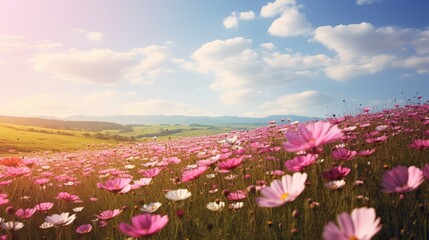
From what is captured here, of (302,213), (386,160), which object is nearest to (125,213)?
(302,213)

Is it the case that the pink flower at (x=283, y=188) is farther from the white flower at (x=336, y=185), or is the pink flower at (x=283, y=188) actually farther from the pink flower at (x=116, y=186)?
the pink flower at (x=116, y=186)

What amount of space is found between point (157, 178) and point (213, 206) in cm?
335

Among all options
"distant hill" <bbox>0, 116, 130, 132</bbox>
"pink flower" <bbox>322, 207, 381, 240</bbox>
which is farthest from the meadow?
"distant hill" <bbox>0, 116, 130, 132</bbox>

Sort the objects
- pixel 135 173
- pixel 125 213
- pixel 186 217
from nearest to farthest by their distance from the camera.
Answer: pixel 186 217
pixel 125 213
pixel 135 173

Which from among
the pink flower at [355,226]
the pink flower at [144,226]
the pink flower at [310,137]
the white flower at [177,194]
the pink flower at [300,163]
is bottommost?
the white flower at [177,194]

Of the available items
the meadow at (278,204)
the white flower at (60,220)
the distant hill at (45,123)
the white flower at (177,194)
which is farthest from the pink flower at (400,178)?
the distant hill at (45,123)

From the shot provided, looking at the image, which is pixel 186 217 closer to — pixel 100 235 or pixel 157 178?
pixel 100 235

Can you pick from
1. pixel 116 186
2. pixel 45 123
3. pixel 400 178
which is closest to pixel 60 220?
pixel 116 186

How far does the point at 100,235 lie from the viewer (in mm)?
3496

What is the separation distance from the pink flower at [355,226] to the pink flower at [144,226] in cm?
71

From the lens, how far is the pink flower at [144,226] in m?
1.39

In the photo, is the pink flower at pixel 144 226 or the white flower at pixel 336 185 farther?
the white flower at pixel 336 185

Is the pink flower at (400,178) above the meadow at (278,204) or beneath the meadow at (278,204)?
above

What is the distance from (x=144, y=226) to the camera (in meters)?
1.47
